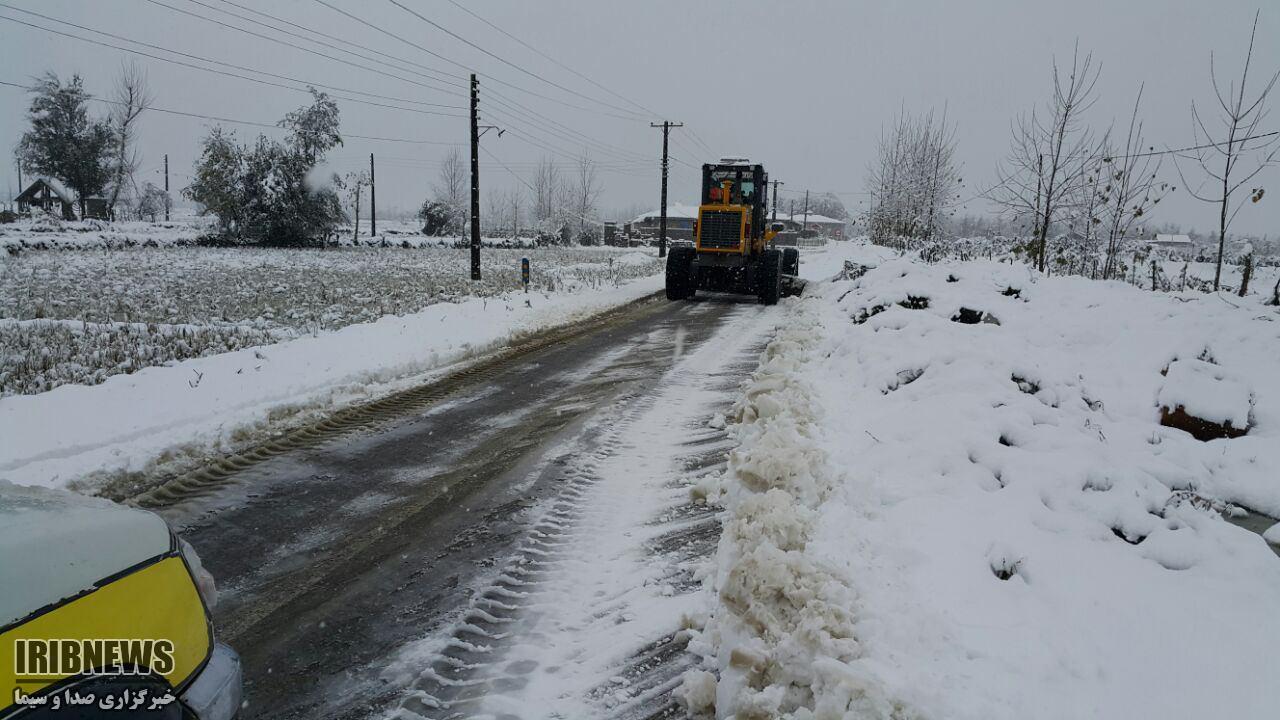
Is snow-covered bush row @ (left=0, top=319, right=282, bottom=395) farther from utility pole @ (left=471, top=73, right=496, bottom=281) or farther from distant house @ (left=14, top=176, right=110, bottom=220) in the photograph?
distant house @ (left=14, top=176, right=110, bottom=220)

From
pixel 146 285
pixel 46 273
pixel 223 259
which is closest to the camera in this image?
pixel 146 285

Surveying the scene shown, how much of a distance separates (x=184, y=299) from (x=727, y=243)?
12.6 m

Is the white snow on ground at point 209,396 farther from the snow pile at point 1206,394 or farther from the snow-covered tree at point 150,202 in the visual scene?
the snow-covered tree at point 150,202

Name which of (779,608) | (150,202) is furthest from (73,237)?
(150,202)

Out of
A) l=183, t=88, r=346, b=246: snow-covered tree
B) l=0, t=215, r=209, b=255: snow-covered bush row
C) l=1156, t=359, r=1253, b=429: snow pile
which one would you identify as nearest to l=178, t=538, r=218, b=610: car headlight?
l=1156, t=359, r=1253, b=429: snow pile

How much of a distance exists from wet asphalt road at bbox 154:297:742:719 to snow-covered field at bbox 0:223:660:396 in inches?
166

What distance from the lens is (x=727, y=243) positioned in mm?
17656

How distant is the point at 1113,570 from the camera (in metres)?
3.20

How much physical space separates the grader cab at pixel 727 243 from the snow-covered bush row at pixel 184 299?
3335 mm

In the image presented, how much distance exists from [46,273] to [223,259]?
27.9 ft

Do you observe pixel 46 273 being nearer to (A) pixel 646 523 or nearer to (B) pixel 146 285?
(B) pixel 146 285

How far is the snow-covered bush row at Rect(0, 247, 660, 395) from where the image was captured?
8.67m

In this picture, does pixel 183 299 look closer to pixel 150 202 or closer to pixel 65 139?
pixel 65 139

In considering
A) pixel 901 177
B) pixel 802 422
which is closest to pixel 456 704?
pixel 802 422
